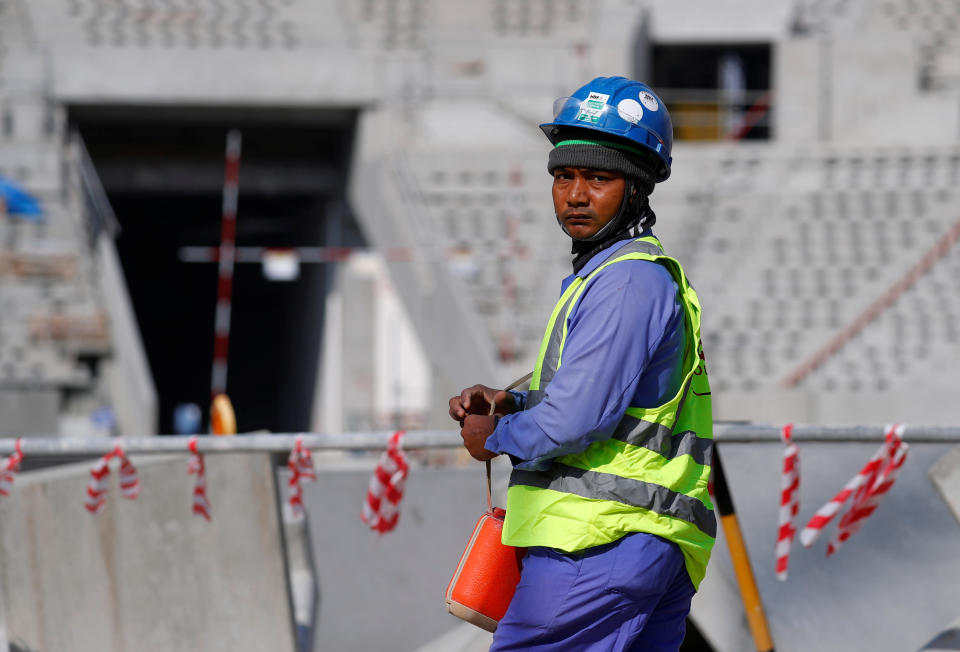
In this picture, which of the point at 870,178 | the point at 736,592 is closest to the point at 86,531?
the point at 736,592

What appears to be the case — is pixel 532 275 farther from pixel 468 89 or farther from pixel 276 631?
pixel 276 631

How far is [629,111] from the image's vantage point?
2664 mm

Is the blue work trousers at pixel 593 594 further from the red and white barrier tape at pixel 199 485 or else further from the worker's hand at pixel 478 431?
the red and white barrier tape at pixel 199 485

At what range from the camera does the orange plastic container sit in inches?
110

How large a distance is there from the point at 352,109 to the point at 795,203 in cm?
625

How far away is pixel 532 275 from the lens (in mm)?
14789

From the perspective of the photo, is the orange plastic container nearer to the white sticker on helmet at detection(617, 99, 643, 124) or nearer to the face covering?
the face covering

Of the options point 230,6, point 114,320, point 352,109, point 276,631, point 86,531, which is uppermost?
point 230,6

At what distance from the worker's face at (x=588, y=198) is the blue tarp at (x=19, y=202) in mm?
15288

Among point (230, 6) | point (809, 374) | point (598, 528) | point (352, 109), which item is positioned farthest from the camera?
point (230, 6)

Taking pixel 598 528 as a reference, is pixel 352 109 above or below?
above

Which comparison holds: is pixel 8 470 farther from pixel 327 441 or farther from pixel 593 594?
pixel 593 594

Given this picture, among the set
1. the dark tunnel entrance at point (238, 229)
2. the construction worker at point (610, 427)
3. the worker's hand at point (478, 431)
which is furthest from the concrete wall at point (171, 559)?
the dark tunnel entrance at point (238, 229)

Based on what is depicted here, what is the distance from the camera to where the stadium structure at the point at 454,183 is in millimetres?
13695
